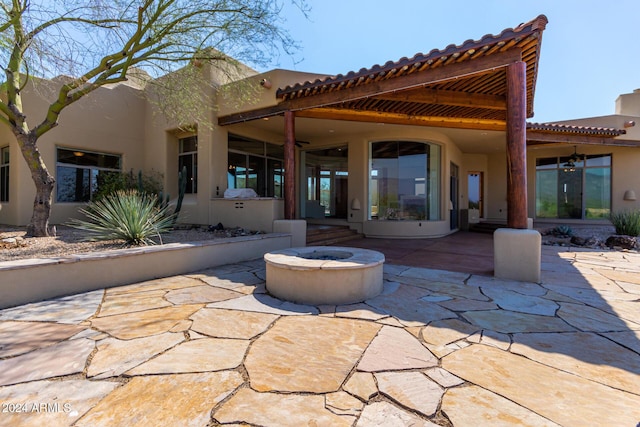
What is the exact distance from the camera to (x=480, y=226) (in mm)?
11242

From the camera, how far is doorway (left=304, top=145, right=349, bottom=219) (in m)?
10.1

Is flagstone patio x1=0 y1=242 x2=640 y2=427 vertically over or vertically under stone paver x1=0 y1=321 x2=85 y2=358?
under

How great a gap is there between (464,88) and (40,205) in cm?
886

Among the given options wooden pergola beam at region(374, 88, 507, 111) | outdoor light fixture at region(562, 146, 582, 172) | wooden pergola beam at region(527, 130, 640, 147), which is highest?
wooden pergola beam at region(374, 88, 507, 111)

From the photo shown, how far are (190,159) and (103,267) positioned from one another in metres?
5.89

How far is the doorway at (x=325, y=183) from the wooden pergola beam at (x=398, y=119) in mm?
2485

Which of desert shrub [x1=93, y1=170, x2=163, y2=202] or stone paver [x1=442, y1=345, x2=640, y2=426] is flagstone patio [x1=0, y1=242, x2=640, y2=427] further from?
desert shrub [x1=93, y1=170, x2=163, y2=202]

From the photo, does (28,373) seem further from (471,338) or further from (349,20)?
(349,20)

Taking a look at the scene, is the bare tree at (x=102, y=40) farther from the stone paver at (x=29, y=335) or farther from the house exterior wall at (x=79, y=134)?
the stone paver at (x=29, y=335)

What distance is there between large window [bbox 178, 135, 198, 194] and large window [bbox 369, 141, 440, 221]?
219 inches

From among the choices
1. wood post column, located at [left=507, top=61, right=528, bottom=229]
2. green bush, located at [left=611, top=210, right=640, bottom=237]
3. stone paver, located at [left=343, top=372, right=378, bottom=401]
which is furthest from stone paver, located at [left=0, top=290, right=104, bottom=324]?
green bush, located at [left=611, top=210, right=640, bottom=237]

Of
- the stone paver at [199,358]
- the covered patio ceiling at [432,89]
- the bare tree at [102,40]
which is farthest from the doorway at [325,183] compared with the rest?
the stone paver at [199,358]

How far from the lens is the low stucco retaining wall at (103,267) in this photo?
328 cm

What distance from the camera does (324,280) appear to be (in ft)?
10.9
